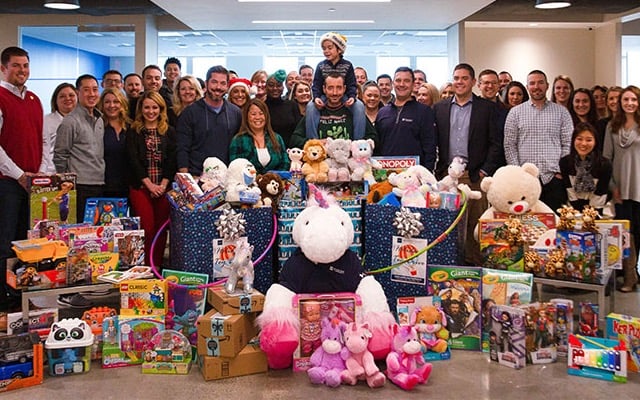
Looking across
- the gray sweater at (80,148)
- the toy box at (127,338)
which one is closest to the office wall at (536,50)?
the gray sweater at (80,148)

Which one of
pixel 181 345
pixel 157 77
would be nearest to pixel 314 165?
pixel 181 345

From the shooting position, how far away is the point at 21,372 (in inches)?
109

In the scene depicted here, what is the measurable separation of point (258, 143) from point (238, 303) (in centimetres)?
157

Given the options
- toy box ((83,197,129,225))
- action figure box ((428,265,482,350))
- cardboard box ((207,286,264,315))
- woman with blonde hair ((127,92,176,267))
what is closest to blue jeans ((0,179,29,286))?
toy box ((83,197,129,225))

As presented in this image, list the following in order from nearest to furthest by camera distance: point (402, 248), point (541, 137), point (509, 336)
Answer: point (509, 336), point (402, 248), point (541, 137)

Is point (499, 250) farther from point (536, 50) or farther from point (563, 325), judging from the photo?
point (536, 50)

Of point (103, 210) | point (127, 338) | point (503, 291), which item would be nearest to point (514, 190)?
point (503, 291)

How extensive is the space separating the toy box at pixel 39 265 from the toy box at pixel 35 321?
167mm

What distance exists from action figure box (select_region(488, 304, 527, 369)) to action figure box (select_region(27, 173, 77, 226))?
2.77m

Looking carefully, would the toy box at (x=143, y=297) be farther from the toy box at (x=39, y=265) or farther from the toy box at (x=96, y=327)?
the toy box at (x=39, y=265)

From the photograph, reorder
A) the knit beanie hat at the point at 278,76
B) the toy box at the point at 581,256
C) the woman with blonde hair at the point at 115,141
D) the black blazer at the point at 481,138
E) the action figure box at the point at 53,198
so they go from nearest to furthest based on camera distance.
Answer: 1. the toy box at the point at 581,256
2. the action figure box at the point at 53,198
3. the woman with blonde hair at the point at 115,141
4. the black blazer at the point at 481,138
5. the knit beanie hat at the point at 278,76

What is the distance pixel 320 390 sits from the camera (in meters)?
2.71

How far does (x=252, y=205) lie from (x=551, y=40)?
805cm

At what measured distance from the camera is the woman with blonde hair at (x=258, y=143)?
414cm
